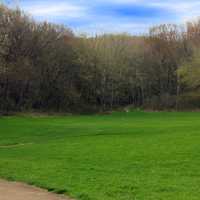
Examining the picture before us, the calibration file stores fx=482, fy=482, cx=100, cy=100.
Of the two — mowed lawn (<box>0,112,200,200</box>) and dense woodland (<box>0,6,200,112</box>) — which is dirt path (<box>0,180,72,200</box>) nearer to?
mowed lawn (<box>0,112,200,200</box>)

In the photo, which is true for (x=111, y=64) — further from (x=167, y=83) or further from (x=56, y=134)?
(x=56, y=134)

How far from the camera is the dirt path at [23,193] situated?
1114 centimetres

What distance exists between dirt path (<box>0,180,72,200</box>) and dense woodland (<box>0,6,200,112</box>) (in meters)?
57.3

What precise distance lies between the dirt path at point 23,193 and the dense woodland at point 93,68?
57318 mm

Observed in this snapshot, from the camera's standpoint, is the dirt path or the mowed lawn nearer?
the dirt path

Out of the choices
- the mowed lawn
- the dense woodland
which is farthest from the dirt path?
the dense woodland

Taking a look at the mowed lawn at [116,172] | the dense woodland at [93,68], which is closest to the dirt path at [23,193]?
the mowed lawn at [116,172]

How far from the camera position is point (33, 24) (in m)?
81.9

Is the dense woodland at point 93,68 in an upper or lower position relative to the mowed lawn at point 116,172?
upper

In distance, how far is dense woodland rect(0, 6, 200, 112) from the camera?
252 ft

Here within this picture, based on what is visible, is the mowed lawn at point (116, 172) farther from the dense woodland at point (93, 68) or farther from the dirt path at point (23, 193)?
the dense woodland at point (93, 68)

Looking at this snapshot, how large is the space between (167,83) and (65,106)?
2503cm

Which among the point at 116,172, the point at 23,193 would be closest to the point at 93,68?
the point at 116,172

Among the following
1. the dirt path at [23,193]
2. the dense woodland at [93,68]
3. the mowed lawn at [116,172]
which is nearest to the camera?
the dirt path at [23,193]
